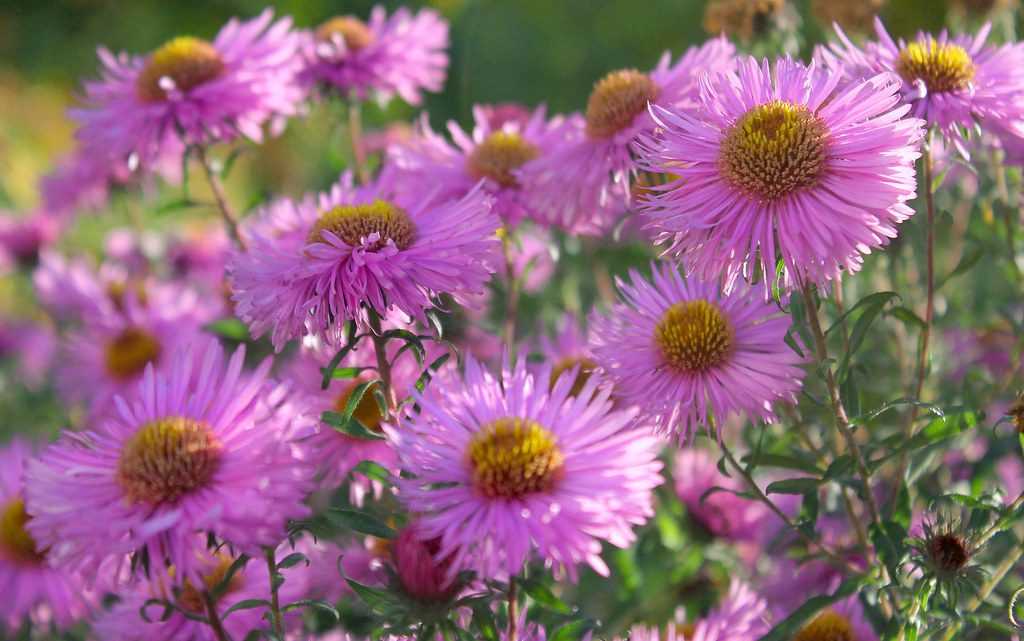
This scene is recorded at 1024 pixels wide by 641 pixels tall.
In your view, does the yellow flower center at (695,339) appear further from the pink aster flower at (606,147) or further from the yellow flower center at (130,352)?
the yellow flower center at (130,352)

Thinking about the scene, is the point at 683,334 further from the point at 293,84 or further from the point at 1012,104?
the point at 293,84

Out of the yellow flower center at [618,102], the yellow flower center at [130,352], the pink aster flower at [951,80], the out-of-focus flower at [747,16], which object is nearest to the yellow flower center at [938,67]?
the pink aster flower at [951,80]

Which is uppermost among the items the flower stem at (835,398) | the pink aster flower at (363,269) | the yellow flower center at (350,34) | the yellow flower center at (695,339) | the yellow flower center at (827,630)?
the yellow flower center at (350,34)

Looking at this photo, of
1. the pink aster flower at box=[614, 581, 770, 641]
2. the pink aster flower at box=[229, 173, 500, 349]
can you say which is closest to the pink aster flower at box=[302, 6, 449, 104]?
the pink aster flower at box=[229, 173, 500, 349]

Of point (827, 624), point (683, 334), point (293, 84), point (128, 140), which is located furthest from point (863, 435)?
point (128, 140)

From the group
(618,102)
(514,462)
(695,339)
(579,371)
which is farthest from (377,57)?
(514,462)

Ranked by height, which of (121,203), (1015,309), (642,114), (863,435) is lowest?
(863,435)

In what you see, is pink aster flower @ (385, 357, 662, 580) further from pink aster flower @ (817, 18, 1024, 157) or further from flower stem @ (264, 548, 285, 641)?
pink aster flower @ (817, 18, 1024, 157)
